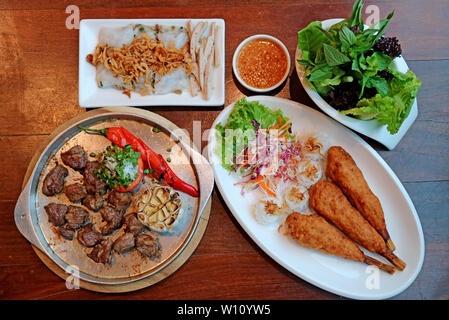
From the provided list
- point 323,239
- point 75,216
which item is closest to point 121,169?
point 75,216

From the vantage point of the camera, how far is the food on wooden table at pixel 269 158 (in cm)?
249

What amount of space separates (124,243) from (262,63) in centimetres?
183

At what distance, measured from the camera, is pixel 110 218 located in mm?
2488

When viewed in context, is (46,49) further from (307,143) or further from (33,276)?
(307,143)

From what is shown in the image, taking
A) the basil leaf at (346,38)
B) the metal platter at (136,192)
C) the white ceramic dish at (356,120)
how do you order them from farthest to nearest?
the metal platter at (136,192) < the white ceramic dish at (356,120) < the basil leaf at (346,38)

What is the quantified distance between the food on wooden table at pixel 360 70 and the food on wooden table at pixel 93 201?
187 cm

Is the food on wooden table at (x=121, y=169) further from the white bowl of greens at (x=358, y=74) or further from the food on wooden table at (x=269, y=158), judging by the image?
the white bowl of greens at (x=358, y=74)

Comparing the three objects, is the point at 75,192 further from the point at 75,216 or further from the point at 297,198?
the point at 297,198

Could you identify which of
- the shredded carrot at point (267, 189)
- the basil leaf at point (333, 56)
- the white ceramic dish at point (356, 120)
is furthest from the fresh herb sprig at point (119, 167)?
the basil leaf at point (333, 56)

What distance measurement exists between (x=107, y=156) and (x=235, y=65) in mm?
1268

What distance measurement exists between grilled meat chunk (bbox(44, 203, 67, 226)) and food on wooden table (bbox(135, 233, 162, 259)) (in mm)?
623

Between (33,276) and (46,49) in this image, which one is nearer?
(33,276)
